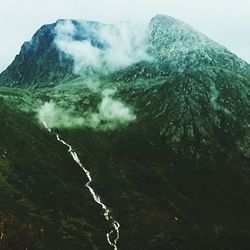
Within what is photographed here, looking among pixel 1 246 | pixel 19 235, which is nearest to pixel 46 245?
pixel 19 235

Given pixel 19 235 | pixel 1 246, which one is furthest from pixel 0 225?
pixel 1 246

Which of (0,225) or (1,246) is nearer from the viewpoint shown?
(1,246)

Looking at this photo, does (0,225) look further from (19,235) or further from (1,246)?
(1,246)

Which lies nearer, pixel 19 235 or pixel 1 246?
pixel 1 246

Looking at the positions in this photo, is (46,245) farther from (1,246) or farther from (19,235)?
(1,246)
